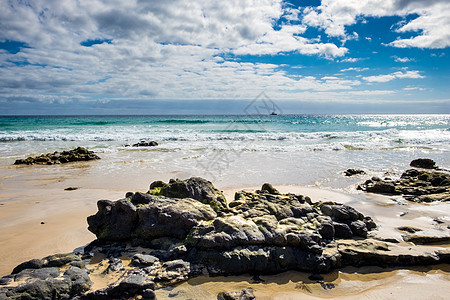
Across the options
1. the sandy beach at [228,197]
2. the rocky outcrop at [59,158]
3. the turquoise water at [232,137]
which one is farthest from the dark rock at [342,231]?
the rocky outcrop at [59,158]

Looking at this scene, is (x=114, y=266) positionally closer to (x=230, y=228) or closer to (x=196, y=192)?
(x=230, y=228)

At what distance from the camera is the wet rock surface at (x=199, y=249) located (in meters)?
3.13

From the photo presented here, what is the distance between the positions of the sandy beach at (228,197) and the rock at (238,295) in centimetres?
11

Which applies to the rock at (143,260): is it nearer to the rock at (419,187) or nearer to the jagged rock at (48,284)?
the jagged rock at (48,284)

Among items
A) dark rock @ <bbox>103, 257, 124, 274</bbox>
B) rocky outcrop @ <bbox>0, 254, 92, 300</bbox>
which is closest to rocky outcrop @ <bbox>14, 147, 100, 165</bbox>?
rocky outcrop @ <bbox>0, 254, 92, 300</bbox>

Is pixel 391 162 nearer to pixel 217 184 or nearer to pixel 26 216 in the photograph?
pixel 217 184

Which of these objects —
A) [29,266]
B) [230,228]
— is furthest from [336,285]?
[29,266]

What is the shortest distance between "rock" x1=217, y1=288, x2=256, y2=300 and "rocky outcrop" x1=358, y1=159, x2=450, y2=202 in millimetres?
6181

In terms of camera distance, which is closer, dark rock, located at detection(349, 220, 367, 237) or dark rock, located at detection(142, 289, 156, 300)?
dark rock, located at detection(142, 289, 156, 300)

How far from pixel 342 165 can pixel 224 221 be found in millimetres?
9977

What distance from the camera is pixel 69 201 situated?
22.8 feet

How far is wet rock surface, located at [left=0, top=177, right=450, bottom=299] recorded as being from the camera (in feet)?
10.3

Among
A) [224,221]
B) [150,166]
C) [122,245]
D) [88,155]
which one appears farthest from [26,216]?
[88,155]

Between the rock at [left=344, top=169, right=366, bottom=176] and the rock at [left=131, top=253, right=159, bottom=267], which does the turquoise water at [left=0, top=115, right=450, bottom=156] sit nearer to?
the rock at [left=344, top=169, right=366, bottom=176]
